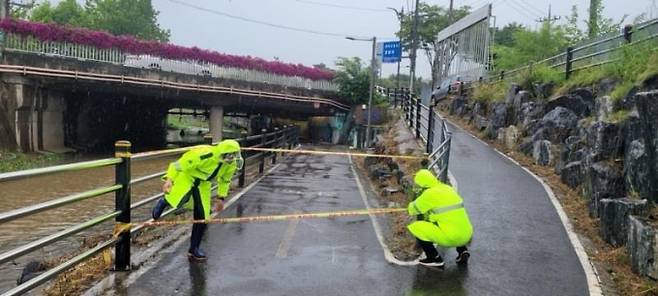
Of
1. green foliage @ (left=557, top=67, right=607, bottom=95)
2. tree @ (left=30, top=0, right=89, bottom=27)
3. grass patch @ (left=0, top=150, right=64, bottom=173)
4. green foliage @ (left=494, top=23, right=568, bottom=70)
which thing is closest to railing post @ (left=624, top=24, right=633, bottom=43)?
green foliage @ (left=557, top=67, right=607, bottom=95)

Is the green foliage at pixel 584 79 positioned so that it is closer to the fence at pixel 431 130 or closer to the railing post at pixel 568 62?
the railing post at pixel 568 62

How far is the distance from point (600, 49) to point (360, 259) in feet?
32.5

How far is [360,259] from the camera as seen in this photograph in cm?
673

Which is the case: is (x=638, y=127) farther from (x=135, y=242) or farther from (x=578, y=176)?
(x=135, y=242)

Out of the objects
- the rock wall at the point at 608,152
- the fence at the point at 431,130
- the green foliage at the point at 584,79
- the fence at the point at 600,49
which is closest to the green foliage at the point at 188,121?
the fence at the point at 431,130

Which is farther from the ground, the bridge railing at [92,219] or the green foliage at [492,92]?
the green foliage at [492,92]

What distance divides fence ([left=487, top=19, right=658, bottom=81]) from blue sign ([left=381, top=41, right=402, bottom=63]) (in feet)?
63.1

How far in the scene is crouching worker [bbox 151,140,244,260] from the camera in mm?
5984

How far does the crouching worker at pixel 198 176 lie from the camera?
5.98 m

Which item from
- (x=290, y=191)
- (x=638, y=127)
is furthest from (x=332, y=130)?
(x=638, y=127)

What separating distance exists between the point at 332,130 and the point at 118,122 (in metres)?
14.7

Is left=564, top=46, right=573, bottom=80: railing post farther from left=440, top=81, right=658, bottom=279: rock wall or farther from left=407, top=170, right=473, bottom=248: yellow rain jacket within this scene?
left=407, top=170, right=473, bottom=248: yellow rain jacket

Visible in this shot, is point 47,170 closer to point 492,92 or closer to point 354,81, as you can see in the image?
point 492,92

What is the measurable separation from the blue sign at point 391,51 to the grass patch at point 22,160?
20.3 metres
